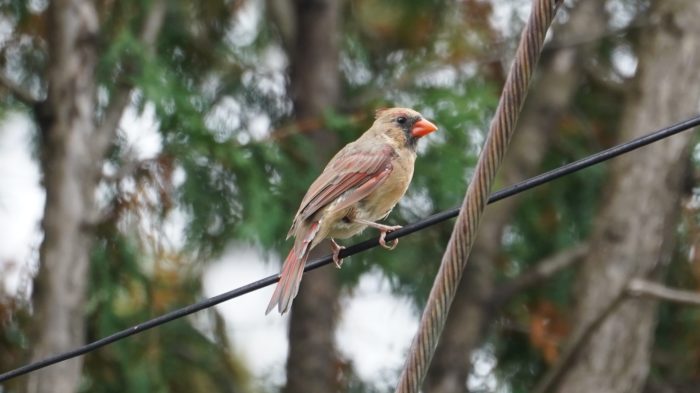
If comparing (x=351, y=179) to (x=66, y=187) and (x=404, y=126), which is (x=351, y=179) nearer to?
(x=404, y=126)

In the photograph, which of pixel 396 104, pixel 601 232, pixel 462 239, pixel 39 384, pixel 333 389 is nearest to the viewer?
pixel 462 239

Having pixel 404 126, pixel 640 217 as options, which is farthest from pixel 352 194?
pixel 640 217

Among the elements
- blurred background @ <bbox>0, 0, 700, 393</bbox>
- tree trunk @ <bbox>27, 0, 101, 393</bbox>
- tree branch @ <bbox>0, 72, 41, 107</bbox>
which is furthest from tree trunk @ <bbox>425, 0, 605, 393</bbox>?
tree branch @ <bbox>0, 72, 41, 107</bbox>

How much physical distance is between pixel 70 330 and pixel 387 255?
7.72ft

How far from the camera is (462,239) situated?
14.2ft

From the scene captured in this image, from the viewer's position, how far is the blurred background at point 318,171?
884 cm

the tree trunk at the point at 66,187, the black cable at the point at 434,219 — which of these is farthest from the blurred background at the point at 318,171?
the black cable at the point at 434,219

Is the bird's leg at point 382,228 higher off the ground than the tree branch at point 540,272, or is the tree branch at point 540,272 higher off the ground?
the tree branch at point 540,272

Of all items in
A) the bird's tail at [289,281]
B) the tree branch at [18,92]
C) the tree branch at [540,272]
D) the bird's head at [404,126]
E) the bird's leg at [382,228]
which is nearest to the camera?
the bird's leg at [382,228]

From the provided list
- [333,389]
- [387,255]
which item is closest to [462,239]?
[387,255]

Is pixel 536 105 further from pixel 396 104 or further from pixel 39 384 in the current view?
pixel 39 384

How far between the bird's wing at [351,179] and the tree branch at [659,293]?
9.88 ft

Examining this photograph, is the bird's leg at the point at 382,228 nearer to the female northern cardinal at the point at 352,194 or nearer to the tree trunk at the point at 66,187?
the female northern cardinal at the point at 352,194

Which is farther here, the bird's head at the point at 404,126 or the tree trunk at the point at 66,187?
the tree trunk at the point at 66,187
